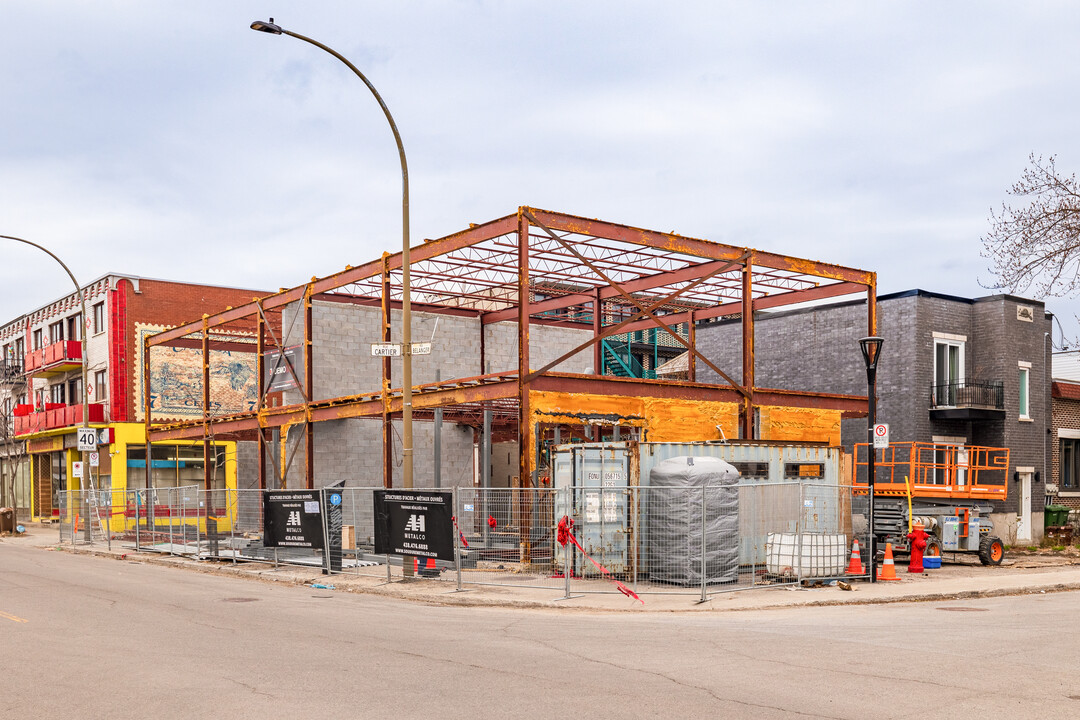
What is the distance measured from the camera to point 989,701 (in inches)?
328

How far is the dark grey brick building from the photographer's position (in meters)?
32.9

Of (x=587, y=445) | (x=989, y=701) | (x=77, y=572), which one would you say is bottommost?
(x=77, y=572)

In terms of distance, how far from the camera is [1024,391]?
34625 millimetres

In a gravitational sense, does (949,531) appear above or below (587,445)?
below

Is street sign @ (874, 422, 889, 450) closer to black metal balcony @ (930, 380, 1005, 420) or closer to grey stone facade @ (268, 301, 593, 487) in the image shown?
black metal balcony @ (930, 380, 1005, 420)

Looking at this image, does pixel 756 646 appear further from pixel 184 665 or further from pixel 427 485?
pixel 427 485

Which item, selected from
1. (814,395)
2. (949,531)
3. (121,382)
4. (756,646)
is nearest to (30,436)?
(121,382)

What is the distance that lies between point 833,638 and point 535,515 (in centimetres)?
750

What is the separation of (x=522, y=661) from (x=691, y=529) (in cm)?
733

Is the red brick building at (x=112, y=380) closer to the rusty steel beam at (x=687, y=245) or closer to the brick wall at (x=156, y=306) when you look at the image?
the brick wall at (x=156, y=306)

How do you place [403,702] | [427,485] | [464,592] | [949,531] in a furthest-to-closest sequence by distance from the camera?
[427,485]
[949,531]
[464,592]
[403,702]

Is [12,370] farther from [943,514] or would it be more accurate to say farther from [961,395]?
[943,514]

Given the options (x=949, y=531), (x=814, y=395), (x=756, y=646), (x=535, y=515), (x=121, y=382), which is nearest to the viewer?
(x=756, y=646)

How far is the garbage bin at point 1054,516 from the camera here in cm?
3441
